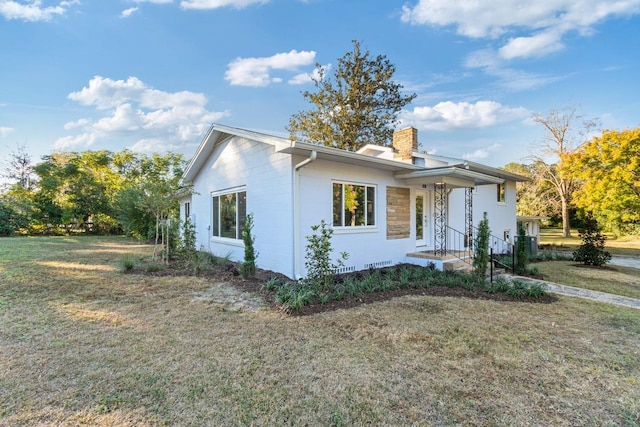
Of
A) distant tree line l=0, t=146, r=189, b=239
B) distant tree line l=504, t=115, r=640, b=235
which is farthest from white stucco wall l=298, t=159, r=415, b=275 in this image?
distant tree line l=0, t=146, r=189, b=239

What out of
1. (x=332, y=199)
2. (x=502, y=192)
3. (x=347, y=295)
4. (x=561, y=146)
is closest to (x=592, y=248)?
(x=502, y=192)

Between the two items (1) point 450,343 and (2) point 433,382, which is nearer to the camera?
(2) point 433,382

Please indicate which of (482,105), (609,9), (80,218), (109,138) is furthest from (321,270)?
(109,138)

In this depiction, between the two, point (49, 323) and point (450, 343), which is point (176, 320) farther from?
point (450, 343)

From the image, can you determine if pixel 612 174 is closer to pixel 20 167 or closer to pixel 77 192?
pixel 77 192

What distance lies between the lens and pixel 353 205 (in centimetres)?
828

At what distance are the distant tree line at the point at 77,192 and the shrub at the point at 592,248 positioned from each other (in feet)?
65.2

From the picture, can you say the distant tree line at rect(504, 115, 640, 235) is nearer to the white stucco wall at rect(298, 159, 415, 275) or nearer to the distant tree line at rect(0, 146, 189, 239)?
the white stucco wall at rect(298, 159, 415, 275)

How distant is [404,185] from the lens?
372 inches

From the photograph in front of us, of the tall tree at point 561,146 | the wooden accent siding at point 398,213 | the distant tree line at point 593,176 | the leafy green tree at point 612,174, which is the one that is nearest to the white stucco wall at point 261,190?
the wooden accent siding at point 398,213

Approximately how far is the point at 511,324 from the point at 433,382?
2459 mm

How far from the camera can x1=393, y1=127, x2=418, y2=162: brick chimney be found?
10367 mm

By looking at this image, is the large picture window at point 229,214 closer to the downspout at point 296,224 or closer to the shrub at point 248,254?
the shrub at point 248,254

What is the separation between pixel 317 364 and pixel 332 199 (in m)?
4.94
